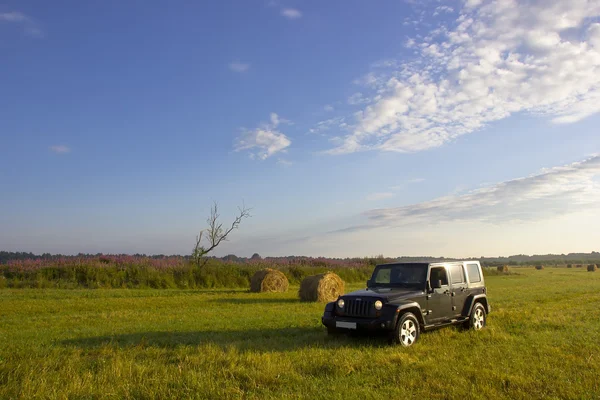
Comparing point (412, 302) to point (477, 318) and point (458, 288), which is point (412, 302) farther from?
point (477, 318)

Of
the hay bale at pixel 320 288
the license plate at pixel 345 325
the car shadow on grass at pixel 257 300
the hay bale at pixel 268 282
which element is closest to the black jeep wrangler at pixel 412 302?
the license plate at pixel 345 325

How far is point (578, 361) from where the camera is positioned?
26.8ft

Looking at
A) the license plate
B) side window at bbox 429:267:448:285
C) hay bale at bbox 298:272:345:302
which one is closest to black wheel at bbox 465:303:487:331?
side window at bbox 429:267:448:285

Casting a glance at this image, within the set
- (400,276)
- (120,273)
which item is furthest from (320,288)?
(120,273)

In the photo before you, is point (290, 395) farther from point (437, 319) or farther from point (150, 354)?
point (437, 319)

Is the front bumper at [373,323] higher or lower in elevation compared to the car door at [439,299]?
lower

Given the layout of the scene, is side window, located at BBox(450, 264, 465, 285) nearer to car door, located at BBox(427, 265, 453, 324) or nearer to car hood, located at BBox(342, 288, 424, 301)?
car door, located at BBox(427, 265, 453, 324)

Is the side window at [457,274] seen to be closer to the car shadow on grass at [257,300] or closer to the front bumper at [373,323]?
the front bumper at [373,323]

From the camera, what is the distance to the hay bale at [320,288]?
→ 1945 cm

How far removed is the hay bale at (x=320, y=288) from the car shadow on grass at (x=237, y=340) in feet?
25.9

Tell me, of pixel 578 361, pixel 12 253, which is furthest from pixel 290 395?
pixel 12 253

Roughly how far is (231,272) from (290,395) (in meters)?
25.2

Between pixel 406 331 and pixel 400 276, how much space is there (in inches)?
70.0

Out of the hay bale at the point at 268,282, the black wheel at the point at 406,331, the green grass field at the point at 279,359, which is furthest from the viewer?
the hay bale at the point at 268,282
